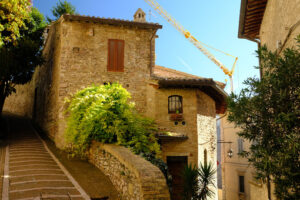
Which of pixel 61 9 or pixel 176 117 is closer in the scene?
pixel 176 117

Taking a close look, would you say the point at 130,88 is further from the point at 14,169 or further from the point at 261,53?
the point at 261,53

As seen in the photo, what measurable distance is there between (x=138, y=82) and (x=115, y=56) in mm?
1862

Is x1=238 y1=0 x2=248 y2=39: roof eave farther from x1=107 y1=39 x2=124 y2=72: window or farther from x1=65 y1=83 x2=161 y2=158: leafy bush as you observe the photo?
x1=107 y1=39 x2=124 y2=72: window

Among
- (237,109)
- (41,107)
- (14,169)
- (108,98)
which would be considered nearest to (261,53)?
(237,109)

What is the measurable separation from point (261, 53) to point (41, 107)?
621 inches

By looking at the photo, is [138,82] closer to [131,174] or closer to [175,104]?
[175,104]

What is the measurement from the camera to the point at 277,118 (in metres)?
5.05

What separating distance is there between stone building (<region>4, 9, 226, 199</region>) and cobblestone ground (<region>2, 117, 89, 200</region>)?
1636 millimetres

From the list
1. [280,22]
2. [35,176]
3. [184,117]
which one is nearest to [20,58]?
[35,176]

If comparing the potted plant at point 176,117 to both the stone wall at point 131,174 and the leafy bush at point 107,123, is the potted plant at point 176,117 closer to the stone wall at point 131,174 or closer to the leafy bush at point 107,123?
the leafy bush at point 107,123

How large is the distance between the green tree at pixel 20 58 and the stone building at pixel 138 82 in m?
1.83

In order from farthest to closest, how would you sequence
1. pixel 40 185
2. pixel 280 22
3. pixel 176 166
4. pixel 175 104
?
1. pixel 175 104
2. pixel 176 166
3. pixel 280 22
4. pixel 40 185

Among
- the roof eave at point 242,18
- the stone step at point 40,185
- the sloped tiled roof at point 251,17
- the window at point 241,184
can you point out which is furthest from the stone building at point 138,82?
the window at point 241,184

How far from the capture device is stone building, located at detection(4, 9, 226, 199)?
1270 cm
